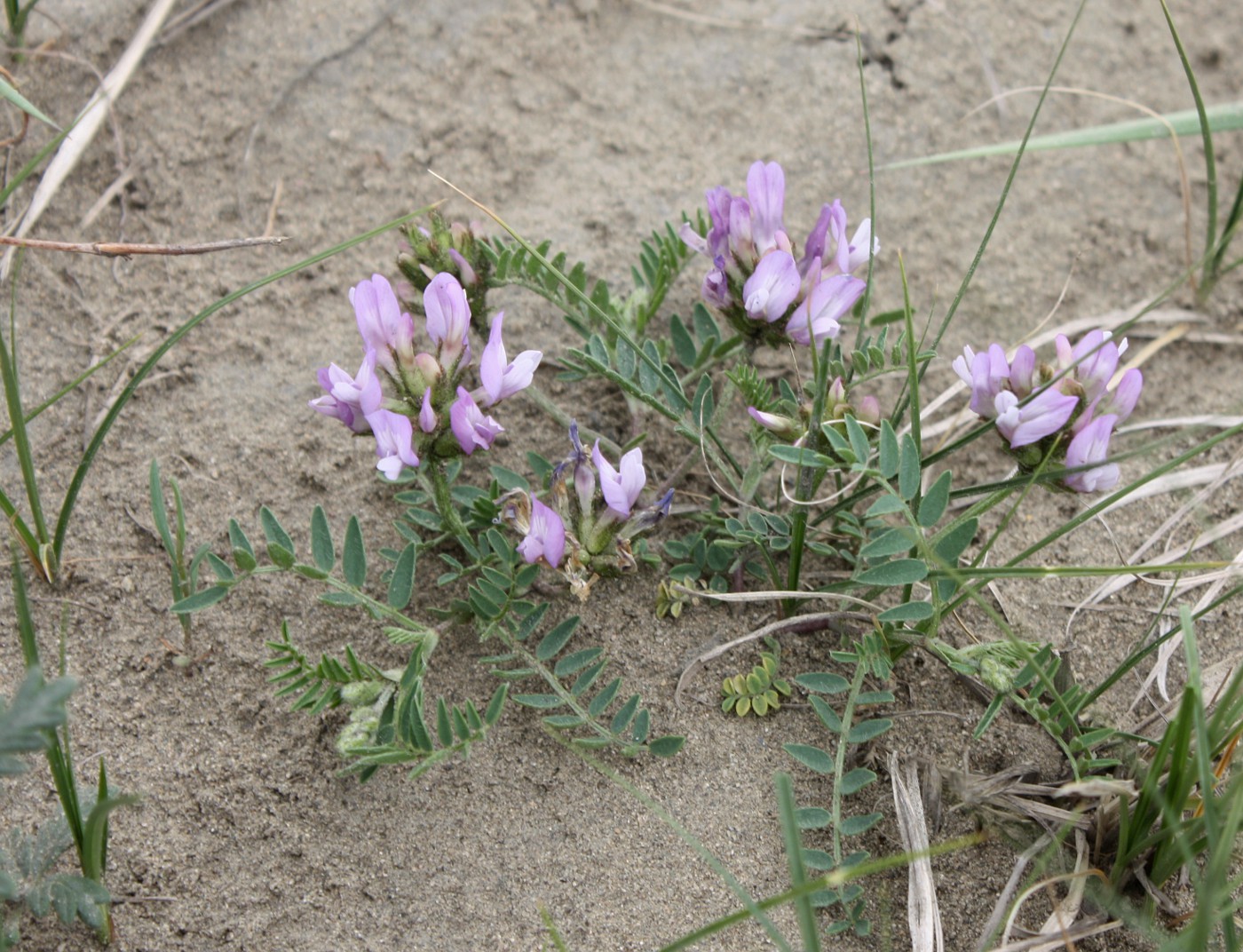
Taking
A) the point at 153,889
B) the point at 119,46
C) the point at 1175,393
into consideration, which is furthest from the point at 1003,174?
the point at 153,889

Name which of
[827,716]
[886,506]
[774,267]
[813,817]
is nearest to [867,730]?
[827,716]

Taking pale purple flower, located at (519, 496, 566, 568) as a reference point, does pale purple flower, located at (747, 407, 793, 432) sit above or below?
above

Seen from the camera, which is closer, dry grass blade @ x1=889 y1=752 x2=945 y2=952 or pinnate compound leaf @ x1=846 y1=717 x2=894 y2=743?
dry grass blade @ x1=889 y1=752 x2=945 y2=952

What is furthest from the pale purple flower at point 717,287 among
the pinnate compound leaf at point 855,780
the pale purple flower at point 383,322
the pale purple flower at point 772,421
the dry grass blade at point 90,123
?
the dry grass blade at point 90,123

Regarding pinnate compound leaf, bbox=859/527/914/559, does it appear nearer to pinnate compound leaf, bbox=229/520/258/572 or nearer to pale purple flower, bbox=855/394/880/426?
pale purple flower, bbox=855/394/880/426

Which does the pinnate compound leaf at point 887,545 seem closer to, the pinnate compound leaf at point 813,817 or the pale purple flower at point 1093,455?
the pale purple flower at point 1093,455

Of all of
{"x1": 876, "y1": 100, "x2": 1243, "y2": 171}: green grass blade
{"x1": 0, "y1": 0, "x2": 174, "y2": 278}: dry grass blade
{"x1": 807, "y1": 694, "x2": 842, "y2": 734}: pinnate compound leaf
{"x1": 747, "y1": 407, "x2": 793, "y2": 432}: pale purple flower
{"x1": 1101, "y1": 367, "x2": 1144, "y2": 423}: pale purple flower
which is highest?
{"x1": 0, "y1": 0, "x2": 174, "y2": 278}: dry grass blade

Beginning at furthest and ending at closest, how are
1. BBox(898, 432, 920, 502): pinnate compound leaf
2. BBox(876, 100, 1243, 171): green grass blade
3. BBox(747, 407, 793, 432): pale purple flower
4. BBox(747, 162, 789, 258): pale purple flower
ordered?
BBox(876, 100, 1243, 171): green grass blade
BBox(747, 162, 789, 258): pale purple flower
BBox(747, 407, 793, 432): pale purple flower
BBox(898, 432, 920, 502): pinnate compound leaf

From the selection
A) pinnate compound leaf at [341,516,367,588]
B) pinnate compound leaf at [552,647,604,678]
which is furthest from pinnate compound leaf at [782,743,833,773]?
pinnate compound leaf at [341,516,367,588]
